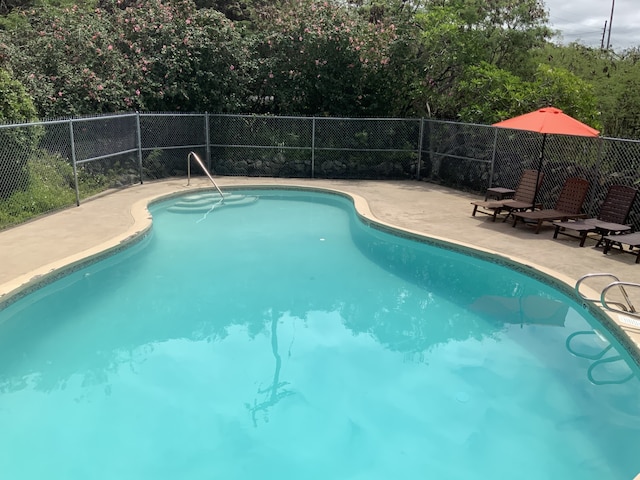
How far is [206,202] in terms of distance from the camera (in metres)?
12.1

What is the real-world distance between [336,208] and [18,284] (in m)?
7.32

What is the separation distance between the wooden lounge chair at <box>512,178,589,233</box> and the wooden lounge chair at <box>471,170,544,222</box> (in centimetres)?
26

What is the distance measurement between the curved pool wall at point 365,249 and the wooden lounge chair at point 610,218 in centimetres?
144

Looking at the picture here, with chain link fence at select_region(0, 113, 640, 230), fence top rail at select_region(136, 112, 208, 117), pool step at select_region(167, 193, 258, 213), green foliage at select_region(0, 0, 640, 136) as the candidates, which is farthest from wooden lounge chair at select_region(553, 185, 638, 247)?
fence top rail at select_region(136, 112, 208, 117)

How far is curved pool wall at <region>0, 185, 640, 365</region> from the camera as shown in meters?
5.96

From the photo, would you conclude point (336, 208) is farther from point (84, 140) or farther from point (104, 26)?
point (104, 26)

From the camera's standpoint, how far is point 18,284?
20.5 feet

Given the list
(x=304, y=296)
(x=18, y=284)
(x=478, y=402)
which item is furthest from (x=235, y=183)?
(x=478, y=402)

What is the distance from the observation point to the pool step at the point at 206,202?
38.1 ft

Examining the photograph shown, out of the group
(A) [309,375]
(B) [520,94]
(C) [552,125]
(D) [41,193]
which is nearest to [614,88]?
(B) [520,94]

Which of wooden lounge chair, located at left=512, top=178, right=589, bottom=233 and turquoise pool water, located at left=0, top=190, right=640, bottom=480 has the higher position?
wooden lounge chair, located at left=512, top=178, right=589, bottom=233

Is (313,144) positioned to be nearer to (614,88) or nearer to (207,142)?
(207,142)

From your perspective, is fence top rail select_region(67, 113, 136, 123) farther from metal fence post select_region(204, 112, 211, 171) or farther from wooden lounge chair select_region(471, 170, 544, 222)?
wooden lounge chair select_region(471, 170, 544, 222)

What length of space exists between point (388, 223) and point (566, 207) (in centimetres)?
321
